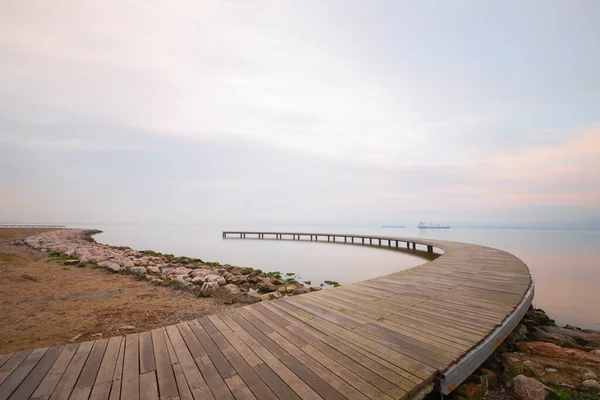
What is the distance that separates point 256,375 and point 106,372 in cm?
156

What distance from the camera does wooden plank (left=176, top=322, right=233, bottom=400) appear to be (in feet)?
7.55

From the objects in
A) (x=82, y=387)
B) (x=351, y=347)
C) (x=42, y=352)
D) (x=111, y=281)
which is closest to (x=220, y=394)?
(x=82, y=387)

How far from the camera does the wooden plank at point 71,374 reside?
232cm

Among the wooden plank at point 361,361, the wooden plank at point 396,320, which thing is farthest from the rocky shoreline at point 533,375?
the wooden plank at point 361,361

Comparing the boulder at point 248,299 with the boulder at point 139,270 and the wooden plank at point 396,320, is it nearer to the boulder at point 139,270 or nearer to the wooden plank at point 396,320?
the wooden plank at point 396,320

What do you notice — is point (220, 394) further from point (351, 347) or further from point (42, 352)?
Result: point (42, 352)

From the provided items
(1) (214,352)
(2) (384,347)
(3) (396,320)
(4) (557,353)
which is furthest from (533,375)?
(1) (214,352)

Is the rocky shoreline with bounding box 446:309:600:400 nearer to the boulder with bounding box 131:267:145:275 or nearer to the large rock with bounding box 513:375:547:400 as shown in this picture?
the large rock with bounding box 513:375:547:400

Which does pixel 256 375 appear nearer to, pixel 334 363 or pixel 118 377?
pixel 334 363

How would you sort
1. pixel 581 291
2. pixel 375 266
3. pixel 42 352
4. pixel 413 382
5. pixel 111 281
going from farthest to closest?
pixel 375 266
pixel 581 291
pixel 111 281
pixel 42 352
pixel 413 382

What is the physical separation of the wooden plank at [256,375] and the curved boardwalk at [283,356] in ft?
0.03

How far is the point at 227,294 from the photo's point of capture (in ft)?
25.9

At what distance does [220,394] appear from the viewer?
228 cm

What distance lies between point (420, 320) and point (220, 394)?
316cm
